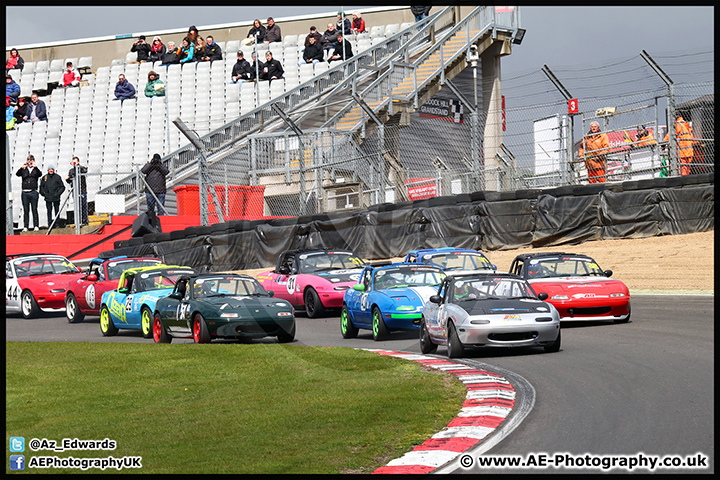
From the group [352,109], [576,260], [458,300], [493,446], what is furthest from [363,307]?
Answer: [352,109]

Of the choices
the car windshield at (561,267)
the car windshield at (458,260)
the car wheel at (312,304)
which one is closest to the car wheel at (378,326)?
the car windshield at (561,267)

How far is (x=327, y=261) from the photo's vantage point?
19516mm

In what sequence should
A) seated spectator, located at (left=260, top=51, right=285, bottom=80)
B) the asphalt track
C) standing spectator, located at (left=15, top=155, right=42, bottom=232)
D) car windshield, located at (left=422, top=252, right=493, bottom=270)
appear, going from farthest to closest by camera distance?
1. seated spectator, located at (left=260, top=51, right=285, bottom=80)
2. standing spectator, located at (left=15, top=155, right=42, bottom=232)
3. car windshield, located at (left=422, top=252, right=493, bottom=270)
4. the asphalt track

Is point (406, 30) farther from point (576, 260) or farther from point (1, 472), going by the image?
point (1, 472)

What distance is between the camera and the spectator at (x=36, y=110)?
37.9 metres

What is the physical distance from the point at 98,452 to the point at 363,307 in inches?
336

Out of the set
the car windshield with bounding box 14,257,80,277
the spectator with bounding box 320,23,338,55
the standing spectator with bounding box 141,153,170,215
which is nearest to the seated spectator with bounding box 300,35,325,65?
the spectator with bounding box 320,23,338,55


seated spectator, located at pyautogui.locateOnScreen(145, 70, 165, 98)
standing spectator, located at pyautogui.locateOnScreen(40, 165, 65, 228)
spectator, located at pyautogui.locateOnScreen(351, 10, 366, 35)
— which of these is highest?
spectator, located at pyautogui.locateOnScreen(351, 10, 366, 35)

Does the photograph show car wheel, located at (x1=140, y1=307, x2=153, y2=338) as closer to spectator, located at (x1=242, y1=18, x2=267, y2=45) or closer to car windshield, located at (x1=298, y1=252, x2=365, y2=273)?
car windshield, located at (x1=298, y1=252, x2=365, y2=273)

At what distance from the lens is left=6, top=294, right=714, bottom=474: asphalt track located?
21.0ft

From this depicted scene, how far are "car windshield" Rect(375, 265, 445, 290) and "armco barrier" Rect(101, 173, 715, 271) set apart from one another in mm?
6761

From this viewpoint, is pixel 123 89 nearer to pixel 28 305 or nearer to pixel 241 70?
pixel 241 70

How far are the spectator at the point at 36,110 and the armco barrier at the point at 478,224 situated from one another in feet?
48.8

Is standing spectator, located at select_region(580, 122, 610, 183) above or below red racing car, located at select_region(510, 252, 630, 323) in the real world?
above
